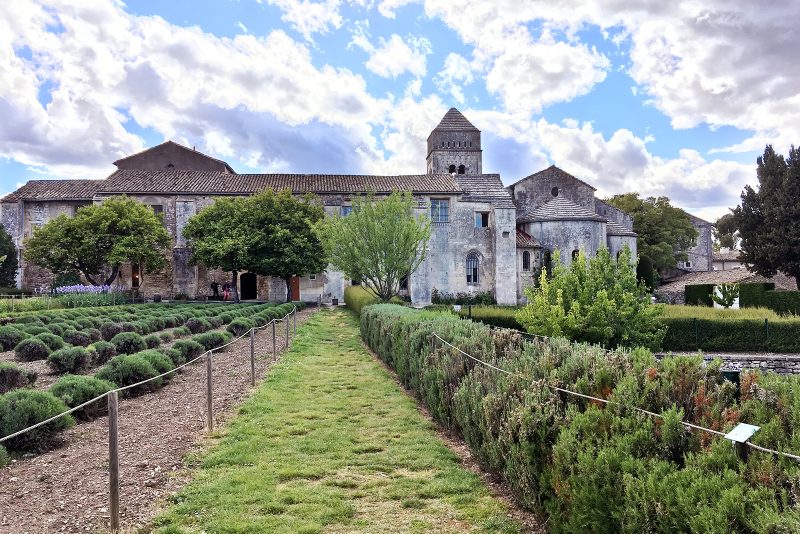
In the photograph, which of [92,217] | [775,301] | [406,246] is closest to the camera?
[406,246]

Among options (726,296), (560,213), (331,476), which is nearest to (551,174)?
(560,213)

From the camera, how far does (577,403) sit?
4.59 meters

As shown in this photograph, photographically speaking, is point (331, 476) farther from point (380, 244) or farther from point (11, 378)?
point (380, 244)

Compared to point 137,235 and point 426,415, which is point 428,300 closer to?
point 137,235

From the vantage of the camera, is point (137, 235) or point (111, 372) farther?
point (137, 235)

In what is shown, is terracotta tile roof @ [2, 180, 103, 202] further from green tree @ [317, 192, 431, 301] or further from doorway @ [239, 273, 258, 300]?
green tree @ [317, 192, 431, 301]

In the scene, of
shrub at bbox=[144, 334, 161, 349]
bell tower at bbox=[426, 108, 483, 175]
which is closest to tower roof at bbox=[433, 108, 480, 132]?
bell tower at bbox=[426, 108, 483, 175]

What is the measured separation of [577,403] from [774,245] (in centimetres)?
3982

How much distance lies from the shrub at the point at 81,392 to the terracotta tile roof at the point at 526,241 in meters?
34.6

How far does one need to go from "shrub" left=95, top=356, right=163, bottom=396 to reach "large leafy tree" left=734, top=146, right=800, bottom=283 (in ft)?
130

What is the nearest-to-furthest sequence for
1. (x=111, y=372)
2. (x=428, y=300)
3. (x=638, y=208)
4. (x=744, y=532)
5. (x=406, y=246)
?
1. (x=744, y=532)
2. (x=111, y=372)
3. (x=406, y=246)
4. (x=428, y=300)
5. (x=638, y=208)

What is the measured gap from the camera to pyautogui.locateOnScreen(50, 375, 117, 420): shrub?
8.02 meters

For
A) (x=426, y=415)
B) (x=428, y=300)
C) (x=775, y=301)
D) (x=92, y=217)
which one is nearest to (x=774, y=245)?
(x=775, y=301)

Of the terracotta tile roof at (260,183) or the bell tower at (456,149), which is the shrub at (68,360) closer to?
the terracotta tile roof at (260,183)
